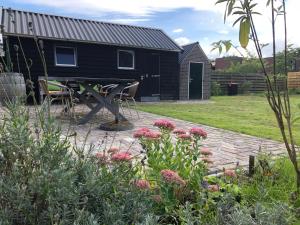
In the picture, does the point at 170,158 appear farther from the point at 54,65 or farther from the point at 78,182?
the point at 54,65

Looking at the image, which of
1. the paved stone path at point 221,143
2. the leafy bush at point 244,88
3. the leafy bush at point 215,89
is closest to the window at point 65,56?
the paved stone path at point 221,143

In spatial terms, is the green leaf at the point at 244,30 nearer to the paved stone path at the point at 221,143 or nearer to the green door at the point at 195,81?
the paved stone path at the point at 221,143

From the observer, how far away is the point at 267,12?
69.4 inches

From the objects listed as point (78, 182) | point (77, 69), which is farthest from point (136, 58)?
point (78, 182)

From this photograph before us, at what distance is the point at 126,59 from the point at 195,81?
3.75 meters

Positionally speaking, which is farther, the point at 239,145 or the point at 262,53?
the point at 239,145

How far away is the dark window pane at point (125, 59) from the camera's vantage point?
40.7ft

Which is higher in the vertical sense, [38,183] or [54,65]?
[54,65]

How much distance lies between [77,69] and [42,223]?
10623 mm

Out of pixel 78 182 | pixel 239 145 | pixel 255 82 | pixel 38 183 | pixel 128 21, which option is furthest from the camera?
pixel 255 82

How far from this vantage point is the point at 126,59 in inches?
492

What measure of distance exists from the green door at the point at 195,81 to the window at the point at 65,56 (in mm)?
5559

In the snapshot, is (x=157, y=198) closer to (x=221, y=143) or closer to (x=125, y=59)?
(x=221, y=143)

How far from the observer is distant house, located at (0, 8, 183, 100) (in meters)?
10.6
